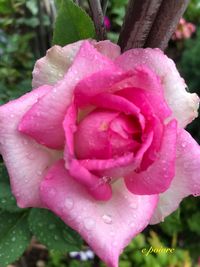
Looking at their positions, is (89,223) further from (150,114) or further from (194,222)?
(194,222)

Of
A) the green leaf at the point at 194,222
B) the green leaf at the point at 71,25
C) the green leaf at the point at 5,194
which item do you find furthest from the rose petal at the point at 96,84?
the green leaf at the point at 194,222

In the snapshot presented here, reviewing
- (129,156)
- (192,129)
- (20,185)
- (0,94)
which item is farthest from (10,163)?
(192,129)

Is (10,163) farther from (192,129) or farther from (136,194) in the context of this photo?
(192,129)

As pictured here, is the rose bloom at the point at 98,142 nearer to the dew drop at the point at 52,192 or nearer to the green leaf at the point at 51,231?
the dew drop at the point at 52,192

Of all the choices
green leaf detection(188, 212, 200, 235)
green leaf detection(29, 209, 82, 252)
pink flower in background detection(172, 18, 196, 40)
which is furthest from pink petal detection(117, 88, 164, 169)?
pink flower in background detection(172, 18, 196, 40)

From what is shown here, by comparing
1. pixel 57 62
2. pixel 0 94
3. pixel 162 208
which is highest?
pixel 57 62
